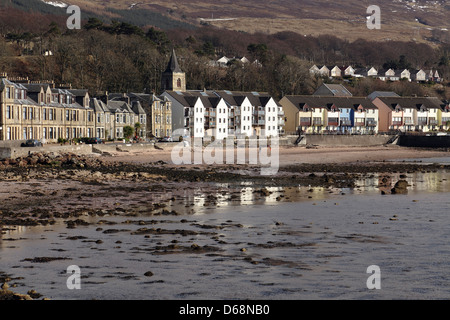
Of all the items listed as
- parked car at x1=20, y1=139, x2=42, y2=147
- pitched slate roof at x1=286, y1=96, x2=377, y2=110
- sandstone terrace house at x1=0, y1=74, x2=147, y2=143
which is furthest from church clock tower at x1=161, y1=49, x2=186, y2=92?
parked car at x1=20, y1=139, x2=42, y2=147

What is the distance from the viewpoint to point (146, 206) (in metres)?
36.2

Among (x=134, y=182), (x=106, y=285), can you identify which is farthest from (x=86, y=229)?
(x=134, y=182)

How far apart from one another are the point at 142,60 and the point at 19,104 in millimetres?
69327

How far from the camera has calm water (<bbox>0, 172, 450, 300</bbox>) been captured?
19.9 m

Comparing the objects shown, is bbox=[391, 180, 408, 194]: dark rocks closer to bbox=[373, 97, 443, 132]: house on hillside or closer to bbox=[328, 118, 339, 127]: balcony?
bbox=[328, 118, 339, 127]: balcony

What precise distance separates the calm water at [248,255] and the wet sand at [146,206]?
9cm

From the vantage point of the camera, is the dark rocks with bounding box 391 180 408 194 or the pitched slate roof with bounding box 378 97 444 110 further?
the pitched slate roof with bounding box 378 97 444 110

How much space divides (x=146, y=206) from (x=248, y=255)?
12976 millimetres

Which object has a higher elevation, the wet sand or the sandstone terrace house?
the sandstone terrace house

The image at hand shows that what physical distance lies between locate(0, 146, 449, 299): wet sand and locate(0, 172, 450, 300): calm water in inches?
3.7

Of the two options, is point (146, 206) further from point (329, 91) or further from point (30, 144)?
point (329, 91)

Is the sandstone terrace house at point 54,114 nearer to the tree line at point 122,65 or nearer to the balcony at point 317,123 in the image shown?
the tree line at point 122,65

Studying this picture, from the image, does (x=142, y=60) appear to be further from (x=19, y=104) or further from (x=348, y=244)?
(x=348, y=244)

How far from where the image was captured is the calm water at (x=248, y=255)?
1994 centimetres
